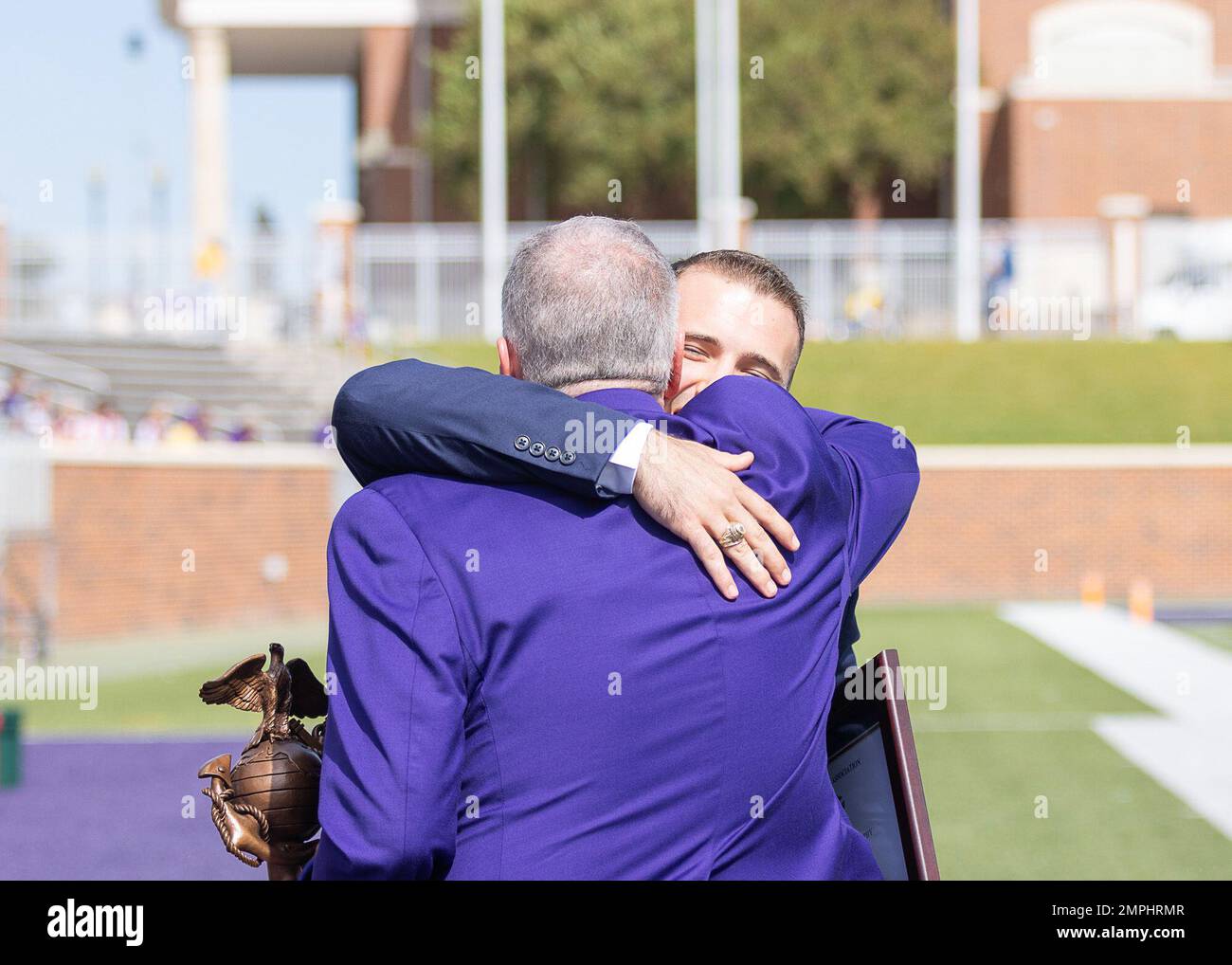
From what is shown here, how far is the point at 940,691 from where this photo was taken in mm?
11719

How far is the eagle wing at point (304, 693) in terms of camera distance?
2.10 m

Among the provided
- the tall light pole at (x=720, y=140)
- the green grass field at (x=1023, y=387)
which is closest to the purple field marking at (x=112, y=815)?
the green grass field at (x=1023, y=387)

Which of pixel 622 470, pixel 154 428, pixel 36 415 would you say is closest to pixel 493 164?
pixel 154 428

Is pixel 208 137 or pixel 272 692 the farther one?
pixel 208 137

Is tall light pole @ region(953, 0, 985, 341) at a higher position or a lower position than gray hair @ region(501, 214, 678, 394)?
higher

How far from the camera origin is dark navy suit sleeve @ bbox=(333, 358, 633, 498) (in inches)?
70.6

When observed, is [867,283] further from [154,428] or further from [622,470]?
[622,470]

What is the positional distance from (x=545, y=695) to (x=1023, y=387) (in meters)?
21.5

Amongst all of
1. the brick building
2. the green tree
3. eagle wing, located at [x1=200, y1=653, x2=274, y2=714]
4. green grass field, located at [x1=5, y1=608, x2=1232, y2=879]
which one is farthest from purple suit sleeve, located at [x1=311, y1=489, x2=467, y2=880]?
the brick building

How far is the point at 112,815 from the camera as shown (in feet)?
26.7

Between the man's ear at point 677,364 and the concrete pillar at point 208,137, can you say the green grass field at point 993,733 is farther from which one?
the concrete pillar at point 208,137

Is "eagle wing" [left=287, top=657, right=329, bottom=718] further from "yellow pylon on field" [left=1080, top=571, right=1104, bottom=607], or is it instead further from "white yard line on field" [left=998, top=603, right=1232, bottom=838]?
"yellow pylon on field" [left=1080, top=571, right=1104, bottom=607]

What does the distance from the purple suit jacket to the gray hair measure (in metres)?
0.06

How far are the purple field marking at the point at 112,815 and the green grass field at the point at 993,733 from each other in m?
0.56
